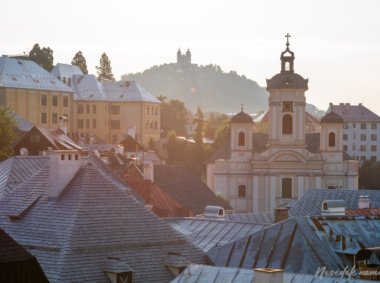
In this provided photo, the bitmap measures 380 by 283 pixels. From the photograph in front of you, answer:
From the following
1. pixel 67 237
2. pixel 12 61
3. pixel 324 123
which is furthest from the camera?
pixel 12 61

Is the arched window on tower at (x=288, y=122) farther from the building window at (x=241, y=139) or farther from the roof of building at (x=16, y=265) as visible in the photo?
the roof of building at (x=16, y=265)

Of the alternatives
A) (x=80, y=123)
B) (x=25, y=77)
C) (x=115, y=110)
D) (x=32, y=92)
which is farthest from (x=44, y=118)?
(x=115, y=110)

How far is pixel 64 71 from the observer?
130m

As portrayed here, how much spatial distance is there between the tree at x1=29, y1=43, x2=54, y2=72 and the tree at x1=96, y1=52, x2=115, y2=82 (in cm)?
2043

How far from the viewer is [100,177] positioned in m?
30.9

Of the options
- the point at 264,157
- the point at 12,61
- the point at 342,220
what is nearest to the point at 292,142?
the point at 264,157

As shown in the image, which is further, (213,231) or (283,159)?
(283,159)

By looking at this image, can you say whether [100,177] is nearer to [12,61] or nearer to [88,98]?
[12,61]

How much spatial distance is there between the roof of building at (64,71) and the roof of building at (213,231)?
3554 inches

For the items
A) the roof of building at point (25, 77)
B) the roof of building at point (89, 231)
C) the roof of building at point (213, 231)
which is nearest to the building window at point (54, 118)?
the roof of building at point (25, 77)

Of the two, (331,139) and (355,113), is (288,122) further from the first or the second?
(355,113)

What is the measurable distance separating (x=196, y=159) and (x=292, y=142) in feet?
117

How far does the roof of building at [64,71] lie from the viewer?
419ft

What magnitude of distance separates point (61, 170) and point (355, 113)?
11331cm
